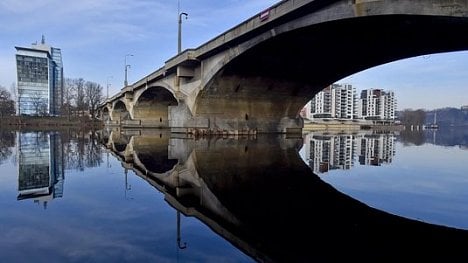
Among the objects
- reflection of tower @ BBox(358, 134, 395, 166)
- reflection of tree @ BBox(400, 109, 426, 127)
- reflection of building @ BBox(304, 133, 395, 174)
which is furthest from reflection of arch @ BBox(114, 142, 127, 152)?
reflection of tree @ BBox(400, 109, 426, 127)

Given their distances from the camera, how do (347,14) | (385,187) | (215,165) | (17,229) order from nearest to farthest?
(17,229)
(385,187)
(215,165)
(347,14)

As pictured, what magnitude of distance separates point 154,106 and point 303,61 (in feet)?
131

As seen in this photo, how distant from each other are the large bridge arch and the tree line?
74.4 m

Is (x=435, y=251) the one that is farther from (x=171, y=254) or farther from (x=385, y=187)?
(x=385, y=187)

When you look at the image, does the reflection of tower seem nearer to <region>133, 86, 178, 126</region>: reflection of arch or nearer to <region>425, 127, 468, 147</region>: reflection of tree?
<region>425, 127, 468, 147</region>: reflection of tree

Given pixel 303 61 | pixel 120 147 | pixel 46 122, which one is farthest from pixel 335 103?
pixel 120 147

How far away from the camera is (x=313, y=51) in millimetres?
24219

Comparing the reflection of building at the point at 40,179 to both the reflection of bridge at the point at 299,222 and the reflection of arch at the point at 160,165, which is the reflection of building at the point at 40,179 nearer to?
the reflection of bridge at the point at 299,222

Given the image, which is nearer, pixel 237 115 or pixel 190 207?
pixel 190 207

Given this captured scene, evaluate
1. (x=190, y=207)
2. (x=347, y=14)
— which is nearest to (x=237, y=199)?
(x=190, y=207)

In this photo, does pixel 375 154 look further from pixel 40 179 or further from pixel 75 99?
pixel 75 99

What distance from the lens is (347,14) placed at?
15.3m

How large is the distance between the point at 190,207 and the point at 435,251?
3.97 metres

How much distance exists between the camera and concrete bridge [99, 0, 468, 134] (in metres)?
15.2
